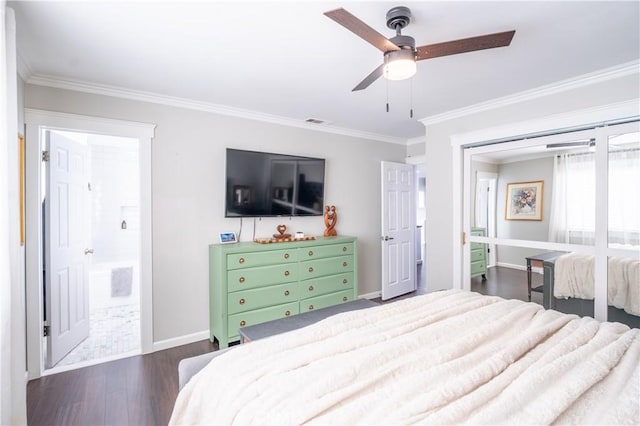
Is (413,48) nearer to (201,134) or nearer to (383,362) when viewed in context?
(383,362)

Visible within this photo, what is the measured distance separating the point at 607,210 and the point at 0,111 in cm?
408

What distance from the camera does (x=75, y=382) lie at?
8.07 ft

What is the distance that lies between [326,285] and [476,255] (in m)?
1.71

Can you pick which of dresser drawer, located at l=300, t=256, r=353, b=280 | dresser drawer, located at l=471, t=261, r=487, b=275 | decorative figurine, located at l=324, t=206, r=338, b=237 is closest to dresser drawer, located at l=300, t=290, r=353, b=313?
dresser drawer, located at l=300, t=256, r=353, b=280

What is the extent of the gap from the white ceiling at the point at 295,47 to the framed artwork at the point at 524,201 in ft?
3.07

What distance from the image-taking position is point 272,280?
3.15 metres

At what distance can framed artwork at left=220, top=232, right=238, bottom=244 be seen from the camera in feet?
10.8

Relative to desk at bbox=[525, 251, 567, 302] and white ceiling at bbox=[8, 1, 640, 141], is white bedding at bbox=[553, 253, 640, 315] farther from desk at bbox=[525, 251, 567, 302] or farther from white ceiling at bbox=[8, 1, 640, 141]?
white ceiling at bbox=[8, 1, 640, 141]

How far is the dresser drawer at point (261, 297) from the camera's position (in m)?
2.95

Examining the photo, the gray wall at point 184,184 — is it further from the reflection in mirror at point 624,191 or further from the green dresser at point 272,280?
the reflection in mirror at point 624,191

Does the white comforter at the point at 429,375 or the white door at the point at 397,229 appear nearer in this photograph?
the white comforter at the point at 429,375

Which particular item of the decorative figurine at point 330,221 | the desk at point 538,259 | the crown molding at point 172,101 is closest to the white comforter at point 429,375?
the desk at point 538,259

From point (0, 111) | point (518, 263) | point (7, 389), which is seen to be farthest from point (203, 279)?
point (518, 263)

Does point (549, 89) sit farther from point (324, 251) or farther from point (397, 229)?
point (324, 251)
